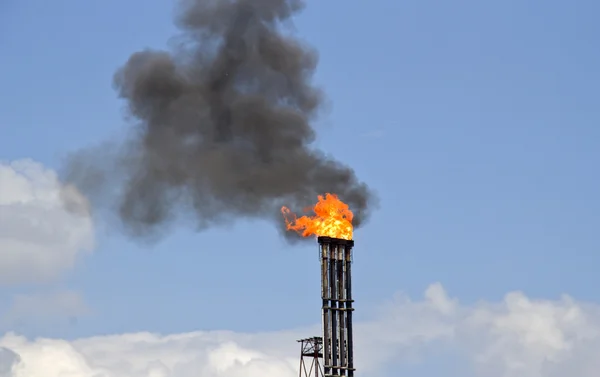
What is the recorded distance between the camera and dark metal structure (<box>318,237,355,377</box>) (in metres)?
159

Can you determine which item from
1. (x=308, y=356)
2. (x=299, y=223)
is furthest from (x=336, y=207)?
(x=308, y=356)

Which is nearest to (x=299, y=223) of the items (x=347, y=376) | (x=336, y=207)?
(x=336, y=207)

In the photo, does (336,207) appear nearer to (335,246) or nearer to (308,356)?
(335,246)

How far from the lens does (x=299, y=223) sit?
163 meters

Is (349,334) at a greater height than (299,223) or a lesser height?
lesser

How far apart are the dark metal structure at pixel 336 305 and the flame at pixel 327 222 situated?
58.1 inches

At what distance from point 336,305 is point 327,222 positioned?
799 cm

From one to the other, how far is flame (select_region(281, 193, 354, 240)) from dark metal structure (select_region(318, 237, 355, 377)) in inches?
58.1

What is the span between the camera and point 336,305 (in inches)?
6304

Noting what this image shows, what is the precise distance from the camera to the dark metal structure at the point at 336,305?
520 ft

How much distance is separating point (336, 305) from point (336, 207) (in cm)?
951

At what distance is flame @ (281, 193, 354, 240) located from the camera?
162 meters

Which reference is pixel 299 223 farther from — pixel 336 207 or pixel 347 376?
pixel 347 376

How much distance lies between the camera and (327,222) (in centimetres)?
16238
